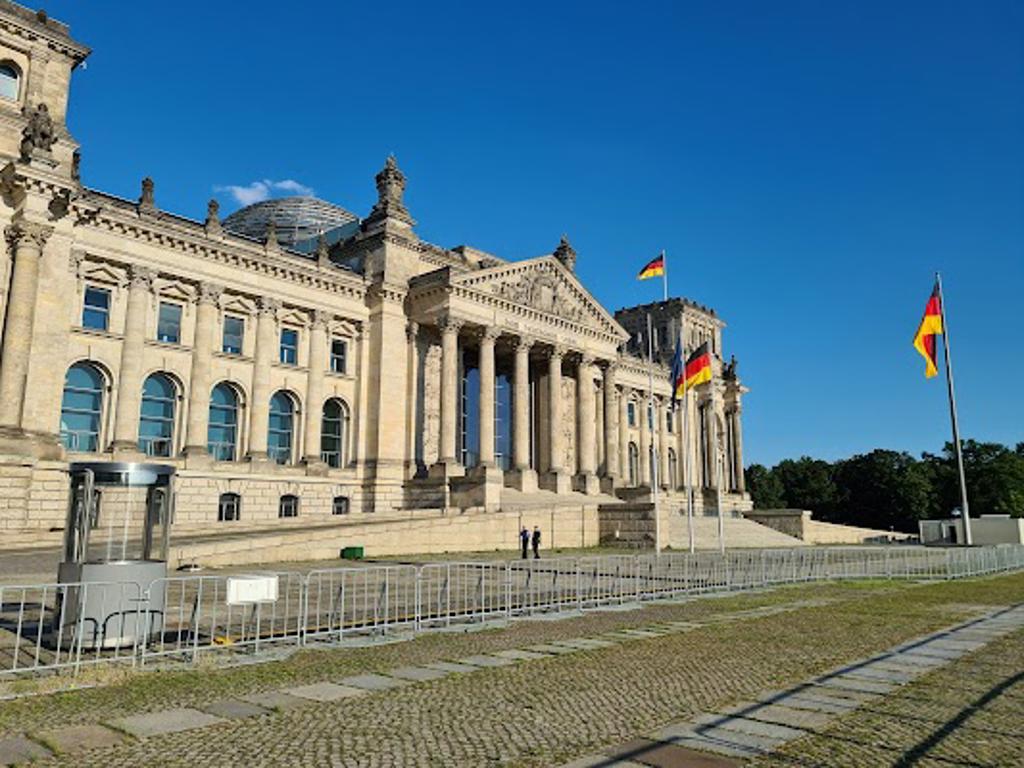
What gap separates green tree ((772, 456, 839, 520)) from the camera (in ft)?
384

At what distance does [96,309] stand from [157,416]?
640cm

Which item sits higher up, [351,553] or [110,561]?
[110,561]

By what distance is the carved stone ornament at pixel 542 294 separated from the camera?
5362cm

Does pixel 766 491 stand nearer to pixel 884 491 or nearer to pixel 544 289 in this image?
pixel 884 491

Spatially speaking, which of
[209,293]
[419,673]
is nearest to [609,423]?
[209,293]

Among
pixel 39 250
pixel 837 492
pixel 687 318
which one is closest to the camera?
pixel 39 250

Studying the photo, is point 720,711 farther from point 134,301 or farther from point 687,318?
point 687,318

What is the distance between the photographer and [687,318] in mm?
88375

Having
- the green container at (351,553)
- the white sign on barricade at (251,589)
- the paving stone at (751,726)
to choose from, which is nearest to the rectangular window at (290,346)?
the green container at (351,553)

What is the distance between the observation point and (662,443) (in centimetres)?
8006

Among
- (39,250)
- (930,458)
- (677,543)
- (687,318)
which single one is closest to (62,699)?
(39,250)

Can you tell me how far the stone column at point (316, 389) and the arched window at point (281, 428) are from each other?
1132mm

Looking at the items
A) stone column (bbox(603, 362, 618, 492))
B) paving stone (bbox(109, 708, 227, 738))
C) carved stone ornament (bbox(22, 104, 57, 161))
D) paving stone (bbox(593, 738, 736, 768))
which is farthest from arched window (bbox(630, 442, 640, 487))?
paving stone (bbox(593, 738, 736, 768))

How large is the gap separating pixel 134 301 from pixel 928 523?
62772 millimetres
